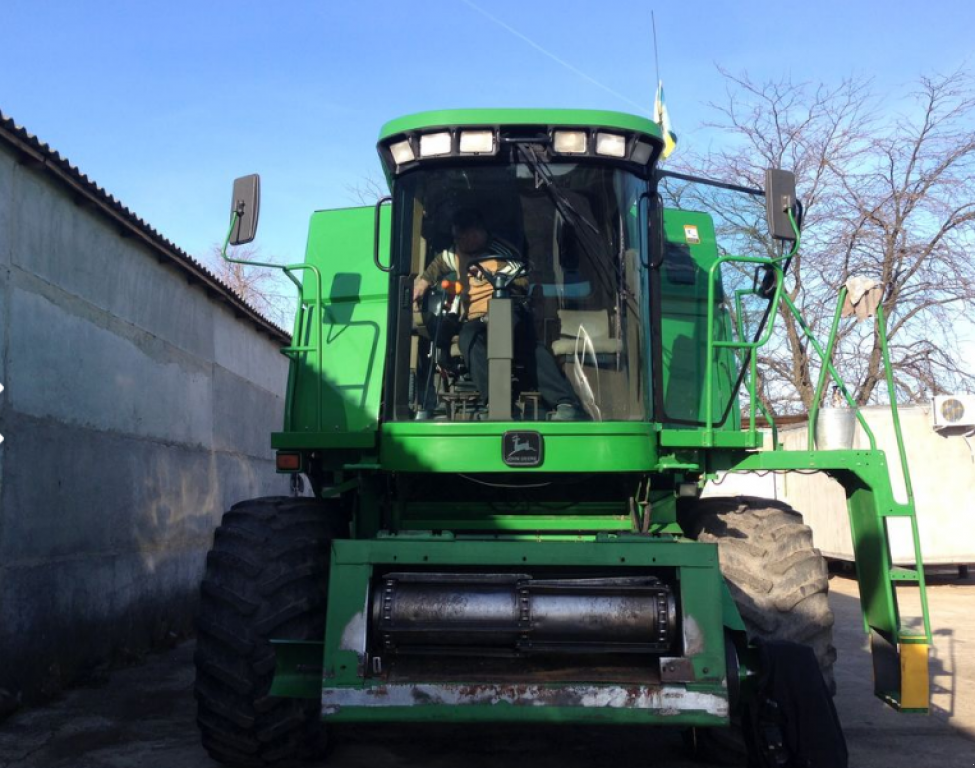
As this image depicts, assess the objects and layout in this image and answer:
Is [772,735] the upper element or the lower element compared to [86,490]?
lower

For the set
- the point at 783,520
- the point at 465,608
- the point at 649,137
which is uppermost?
the point at 649,137

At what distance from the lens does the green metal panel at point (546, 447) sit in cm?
494

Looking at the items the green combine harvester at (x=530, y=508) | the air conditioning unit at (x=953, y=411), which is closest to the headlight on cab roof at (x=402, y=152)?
the green combine harvester at (x=530, y=508)

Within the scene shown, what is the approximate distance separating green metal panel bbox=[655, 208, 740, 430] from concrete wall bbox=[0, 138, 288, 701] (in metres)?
4.40

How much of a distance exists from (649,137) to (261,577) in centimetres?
296

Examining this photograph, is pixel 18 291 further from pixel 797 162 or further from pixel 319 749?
pixel 797 162

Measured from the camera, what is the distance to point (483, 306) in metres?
5.37

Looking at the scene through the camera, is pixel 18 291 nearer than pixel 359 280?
No

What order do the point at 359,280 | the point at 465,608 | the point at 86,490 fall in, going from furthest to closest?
the point at 86,490, the point at 359,280, the point at 465,608

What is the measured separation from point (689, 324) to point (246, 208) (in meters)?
2.79

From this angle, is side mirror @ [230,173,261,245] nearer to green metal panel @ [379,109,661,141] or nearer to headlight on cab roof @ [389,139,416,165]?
headlight on cab roof @ [389,139,416,165]

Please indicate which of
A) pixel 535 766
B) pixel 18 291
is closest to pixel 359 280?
pixel 18 291

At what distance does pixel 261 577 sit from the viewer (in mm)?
4738

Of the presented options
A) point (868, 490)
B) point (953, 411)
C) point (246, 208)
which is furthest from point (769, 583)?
point (953, 411)
